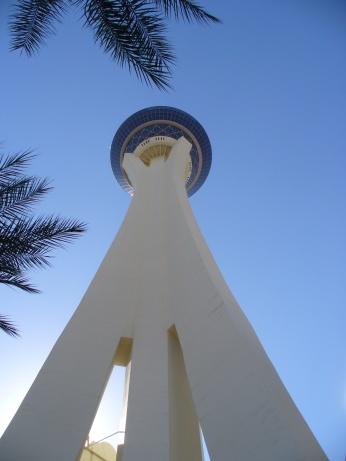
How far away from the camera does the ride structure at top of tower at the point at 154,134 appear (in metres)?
21.7

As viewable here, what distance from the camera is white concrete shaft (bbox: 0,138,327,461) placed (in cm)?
582

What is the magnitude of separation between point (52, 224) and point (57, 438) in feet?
15.2

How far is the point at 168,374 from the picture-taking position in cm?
853

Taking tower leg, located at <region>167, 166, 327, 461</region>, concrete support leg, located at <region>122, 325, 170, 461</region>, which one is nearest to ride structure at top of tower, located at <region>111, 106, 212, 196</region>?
tower leg, located at <region>167, 166, 327, 461</region>

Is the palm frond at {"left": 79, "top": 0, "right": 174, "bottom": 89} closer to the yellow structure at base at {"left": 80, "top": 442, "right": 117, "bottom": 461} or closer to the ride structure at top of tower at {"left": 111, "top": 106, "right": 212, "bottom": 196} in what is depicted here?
the yellow structure at base at {"left": 80, "top": 442, "right": 117, "bottom": 461}

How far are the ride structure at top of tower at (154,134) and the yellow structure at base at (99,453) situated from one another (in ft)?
49.0

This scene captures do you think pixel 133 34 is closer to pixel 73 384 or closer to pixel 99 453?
pixel 73 384

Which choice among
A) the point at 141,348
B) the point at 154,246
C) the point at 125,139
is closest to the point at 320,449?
the point at 141,348

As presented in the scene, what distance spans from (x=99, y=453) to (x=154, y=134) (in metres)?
16.9

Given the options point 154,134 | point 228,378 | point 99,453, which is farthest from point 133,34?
point 154,134

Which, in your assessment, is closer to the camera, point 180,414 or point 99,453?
point 180,414

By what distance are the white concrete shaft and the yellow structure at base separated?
2383 millimetres

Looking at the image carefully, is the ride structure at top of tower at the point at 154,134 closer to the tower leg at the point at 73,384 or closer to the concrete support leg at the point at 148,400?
the tower leg at the point at 73,384

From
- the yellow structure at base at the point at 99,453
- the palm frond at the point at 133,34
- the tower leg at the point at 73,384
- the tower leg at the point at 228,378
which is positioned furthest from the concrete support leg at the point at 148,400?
the palm frond at the point at 133,34
